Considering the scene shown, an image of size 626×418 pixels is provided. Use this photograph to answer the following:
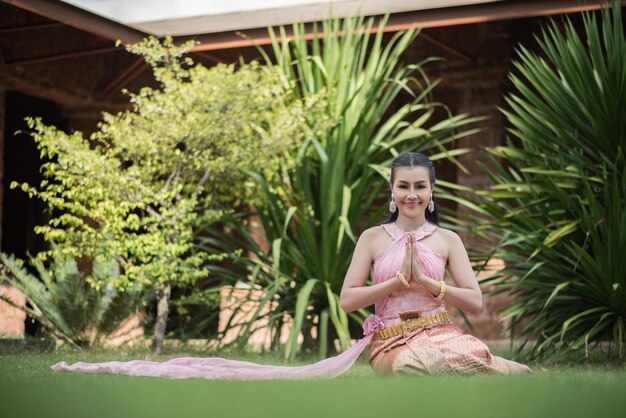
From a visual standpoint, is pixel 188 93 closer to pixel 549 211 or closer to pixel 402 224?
pixel 549 211

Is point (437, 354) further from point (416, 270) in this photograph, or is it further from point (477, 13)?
point (477, 13)

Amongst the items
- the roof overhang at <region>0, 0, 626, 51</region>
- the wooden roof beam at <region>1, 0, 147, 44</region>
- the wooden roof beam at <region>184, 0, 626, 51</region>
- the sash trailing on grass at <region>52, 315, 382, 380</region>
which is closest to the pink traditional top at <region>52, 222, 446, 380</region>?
the sash trailing on grass at <region>52, 315, 382, 380</region>

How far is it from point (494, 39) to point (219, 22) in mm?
2934

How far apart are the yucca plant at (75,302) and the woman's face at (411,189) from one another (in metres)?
4.08

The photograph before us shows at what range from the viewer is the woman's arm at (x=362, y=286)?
16.4ft

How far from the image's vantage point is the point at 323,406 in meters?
3.28

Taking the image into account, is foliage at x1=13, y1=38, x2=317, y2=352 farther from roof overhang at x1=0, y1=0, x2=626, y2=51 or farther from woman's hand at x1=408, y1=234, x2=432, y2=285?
woman's hand at x1=408, y1=234, x2=432, y2=285

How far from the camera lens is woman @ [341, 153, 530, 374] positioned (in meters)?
5.08

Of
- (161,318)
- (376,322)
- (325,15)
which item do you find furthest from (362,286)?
(325,15)

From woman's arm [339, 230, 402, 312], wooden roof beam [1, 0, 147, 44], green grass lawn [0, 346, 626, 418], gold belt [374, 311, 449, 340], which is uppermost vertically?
wooden roof beam [1, 0, 147, 44]

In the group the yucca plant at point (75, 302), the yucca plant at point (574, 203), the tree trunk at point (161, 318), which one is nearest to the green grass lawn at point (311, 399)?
the yucca plant at point (574, 203)

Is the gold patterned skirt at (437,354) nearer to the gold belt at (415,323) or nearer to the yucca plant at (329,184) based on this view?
the gold belt at (415,323)

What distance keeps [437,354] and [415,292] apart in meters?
0.32

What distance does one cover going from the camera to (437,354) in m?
5.10
